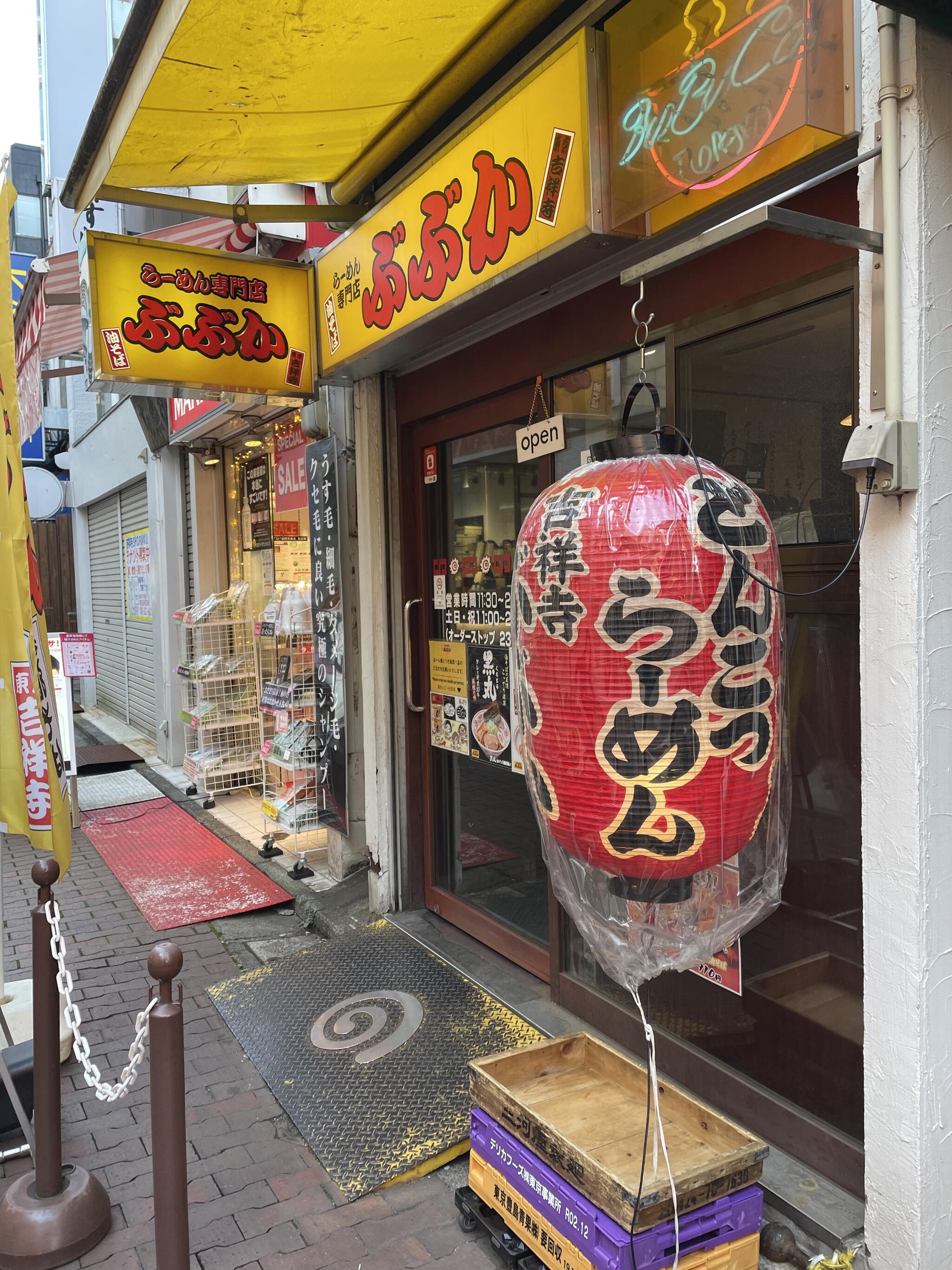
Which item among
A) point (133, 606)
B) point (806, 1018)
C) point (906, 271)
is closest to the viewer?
point (906, 271)

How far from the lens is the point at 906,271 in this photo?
7.52ft

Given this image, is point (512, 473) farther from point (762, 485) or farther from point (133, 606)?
point (133, 606)

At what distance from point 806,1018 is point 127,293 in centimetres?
469

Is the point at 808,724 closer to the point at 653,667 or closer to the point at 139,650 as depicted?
the point at 653,667

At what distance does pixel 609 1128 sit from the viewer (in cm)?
281

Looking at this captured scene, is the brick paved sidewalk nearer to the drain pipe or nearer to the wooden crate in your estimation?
the wooden crate

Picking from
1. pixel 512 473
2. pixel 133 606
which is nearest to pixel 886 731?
pixel 512 473

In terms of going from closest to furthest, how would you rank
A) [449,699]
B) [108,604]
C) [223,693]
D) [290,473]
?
[449,699] → [290,473] → [223,693] → [108,604]

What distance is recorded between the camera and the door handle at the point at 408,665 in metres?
5.38

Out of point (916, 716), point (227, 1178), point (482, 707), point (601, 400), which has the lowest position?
point (227, 1178)

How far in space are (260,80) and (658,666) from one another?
125 inches

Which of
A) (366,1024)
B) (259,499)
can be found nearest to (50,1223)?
(366,1024)

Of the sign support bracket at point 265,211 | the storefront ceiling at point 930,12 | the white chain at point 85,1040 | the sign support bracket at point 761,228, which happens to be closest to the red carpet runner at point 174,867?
the white chain at point 85,1040

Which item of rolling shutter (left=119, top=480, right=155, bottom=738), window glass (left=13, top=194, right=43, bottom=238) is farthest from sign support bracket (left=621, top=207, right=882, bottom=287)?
window glass (left=13, top=194, right=43, bottom=238)
